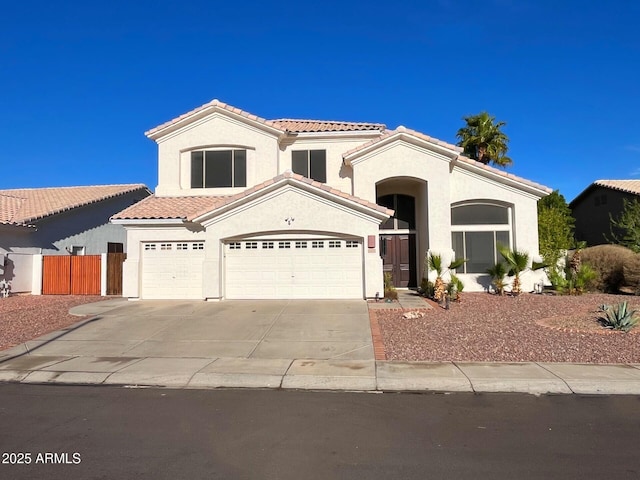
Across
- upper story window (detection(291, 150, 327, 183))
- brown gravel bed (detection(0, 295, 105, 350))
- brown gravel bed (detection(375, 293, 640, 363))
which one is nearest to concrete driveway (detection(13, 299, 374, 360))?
brown gravel bed (detection(0, 295, 105, 350))

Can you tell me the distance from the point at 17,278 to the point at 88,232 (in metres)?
5.48

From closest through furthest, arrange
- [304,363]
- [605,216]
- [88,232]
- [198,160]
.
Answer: [304,363], [198,160], [88,232], [605,216]

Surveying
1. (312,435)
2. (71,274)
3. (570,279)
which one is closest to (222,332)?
(312,435)

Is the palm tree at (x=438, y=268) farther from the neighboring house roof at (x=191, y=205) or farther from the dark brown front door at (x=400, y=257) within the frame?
the neighboring house roof at (x=191, y=205)

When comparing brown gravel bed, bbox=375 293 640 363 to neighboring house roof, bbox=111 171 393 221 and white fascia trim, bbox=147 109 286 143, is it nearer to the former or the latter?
neighboring house roof, bbox=111 171 393 221

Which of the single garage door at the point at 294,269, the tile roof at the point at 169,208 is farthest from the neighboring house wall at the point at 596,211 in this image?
the tile roof at the point at 169,208

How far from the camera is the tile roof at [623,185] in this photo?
25.6m

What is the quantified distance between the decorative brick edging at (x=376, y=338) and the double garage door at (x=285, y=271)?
99.5 inches

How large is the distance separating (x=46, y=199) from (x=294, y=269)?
1774 cm

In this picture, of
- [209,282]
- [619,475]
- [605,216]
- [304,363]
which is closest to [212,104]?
[209,282]

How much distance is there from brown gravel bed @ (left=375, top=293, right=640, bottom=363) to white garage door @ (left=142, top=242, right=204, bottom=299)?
7.10 metres

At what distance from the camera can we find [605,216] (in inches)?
1093

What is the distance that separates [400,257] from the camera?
19578mm

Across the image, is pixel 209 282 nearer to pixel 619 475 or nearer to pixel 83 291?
pixel 83 291
